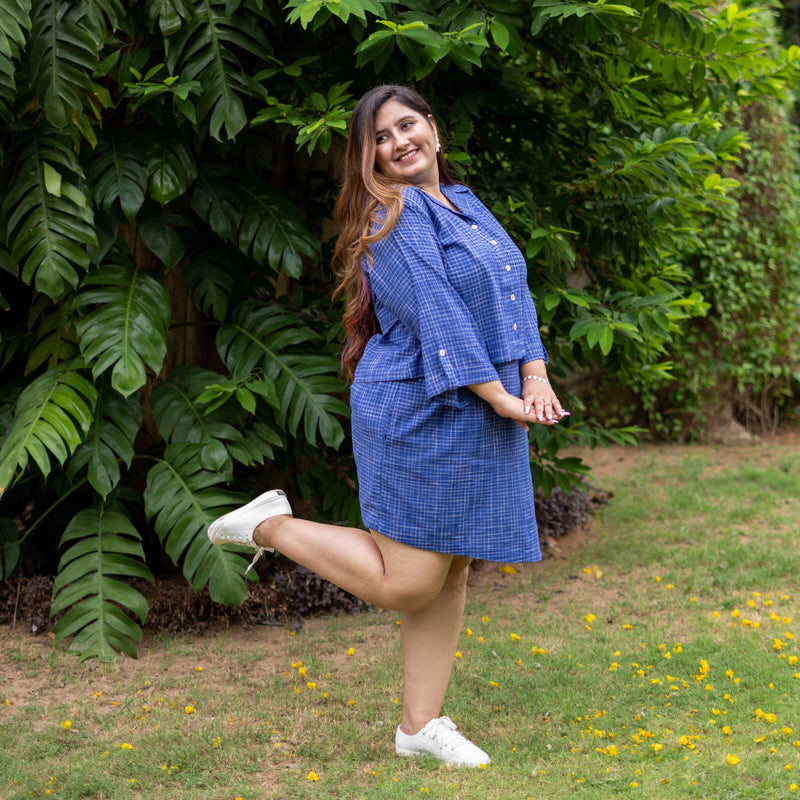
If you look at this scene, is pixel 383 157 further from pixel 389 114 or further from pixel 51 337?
pixel 51 337

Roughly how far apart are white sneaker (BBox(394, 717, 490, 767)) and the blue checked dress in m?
0.61

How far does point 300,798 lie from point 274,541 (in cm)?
73

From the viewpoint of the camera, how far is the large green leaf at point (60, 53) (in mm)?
3449

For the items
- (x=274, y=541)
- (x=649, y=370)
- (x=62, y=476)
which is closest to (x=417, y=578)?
(x=274, y=541)

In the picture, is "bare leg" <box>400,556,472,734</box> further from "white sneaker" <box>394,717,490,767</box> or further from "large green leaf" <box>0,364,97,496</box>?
"large green leaf" <box>0,364,97,496</box>

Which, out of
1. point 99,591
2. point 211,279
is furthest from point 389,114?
point 99,591

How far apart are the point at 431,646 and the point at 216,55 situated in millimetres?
2288

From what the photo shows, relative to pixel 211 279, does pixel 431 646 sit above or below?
below

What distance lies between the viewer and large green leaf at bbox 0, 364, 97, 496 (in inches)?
134

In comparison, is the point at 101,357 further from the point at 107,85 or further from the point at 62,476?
the point at 107,85

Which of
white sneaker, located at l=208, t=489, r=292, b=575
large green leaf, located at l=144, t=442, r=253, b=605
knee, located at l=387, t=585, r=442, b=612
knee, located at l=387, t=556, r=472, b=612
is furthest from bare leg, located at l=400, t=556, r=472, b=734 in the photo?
large green leaf, located at l=144, t=442, r=253, b=605

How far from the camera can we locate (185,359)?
176 inches

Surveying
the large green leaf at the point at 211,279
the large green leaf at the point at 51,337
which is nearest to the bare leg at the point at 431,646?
the large green leaf at the point at 211,279

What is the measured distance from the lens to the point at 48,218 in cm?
360
